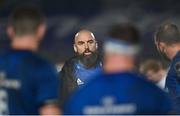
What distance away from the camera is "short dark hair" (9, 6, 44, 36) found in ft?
12.6

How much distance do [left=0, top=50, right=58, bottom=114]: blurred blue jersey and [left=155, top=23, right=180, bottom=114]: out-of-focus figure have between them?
1.57 meters

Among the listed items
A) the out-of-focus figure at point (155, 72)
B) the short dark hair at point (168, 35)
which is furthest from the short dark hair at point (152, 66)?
the short dark hair at point (168, 35)

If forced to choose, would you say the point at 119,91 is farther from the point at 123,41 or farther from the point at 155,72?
the point at 155,72

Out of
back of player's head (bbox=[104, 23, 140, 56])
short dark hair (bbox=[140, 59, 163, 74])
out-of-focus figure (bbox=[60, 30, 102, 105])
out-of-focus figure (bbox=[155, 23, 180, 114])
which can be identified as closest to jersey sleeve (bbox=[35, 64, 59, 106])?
back of player's head (bbox=[104, 23, 140, 56])

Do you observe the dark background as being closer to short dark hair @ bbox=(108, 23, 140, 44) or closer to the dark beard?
the dark beard

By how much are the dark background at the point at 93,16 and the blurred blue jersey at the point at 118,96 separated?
20.0 ft

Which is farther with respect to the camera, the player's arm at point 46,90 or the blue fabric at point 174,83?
the blue fabric at point 174,83

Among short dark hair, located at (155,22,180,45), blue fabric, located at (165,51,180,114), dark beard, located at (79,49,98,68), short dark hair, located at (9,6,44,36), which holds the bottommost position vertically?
blue fabric, located at (165,51,180,114)

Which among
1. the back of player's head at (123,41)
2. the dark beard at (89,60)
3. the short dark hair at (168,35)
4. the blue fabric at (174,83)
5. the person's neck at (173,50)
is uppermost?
the back of player's head at (123,41)

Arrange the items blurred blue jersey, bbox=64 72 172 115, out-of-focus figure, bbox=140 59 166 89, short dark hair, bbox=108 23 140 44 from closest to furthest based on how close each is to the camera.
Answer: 1. blurred blue jersey, bbox=64 72 172 115
2. short dark hair, bbox=108 23 140 44
3. out-of-focus figure, bbox=140 59 166 89

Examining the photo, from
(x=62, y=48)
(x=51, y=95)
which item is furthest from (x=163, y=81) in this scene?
(x=62, y=48)

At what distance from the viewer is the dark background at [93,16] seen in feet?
32.3

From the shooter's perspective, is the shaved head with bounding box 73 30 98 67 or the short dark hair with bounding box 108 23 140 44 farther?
the shaved head with bounding box 73 30 98 67

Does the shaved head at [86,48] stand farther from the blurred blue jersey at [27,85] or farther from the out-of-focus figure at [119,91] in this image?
the out-of-focus figure at [119,91]
